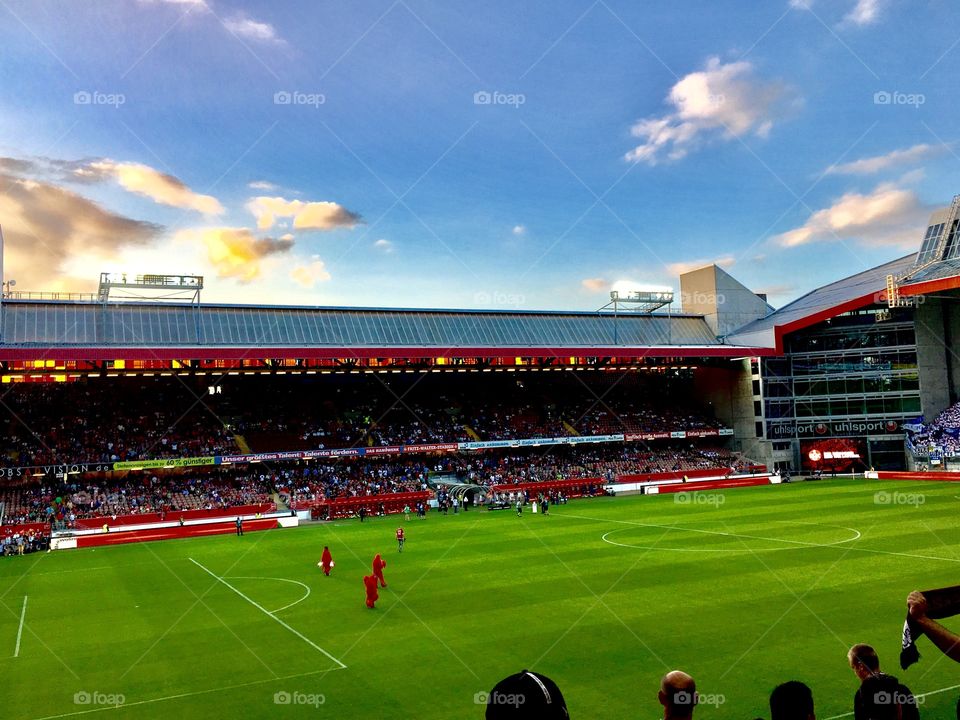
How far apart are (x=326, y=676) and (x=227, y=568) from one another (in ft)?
53.8

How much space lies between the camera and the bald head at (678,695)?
436 centimetres

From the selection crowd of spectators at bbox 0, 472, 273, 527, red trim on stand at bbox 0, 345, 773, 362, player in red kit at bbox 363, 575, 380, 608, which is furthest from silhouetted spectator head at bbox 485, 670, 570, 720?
red trim on stand at bbox 0, 345, 773, 362

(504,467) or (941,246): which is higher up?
(941,246)

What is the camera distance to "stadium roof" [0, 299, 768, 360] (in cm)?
5288

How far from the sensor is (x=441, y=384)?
68188 mm

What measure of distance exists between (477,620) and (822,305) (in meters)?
60.1

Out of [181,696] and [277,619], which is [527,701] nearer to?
[181,696]

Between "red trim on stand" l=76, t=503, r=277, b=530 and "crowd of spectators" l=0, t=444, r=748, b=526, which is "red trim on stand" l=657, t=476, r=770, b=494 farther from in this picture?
"red trim on stand" l=76, t=503, r=277, b=530

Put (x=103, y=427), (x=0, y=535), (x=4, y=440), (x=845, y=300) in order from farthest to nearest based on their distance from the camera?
(x=845, y=300) → (x=103, y=427) → (x=4, y=440) → (x=0, y=535)

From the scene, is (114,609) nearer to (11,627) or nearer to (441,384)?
(11,627)

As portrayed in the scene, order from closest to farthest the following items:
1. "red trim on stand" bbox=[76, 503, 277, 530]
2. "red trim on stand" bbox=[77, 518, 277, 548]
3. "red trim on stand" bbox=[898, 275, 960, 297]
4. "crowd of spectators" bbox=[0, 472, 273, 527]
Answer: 1. "red trim on stand" bbox=[77, 518, 277, 548]
2. "red trim on stand" bbox=[76, 503, 277, 530]
3. "crowd of spectators" bbox=[0, 472, 273, 527]
4. "red trim on stand" bbox=[898, 275, 960, 297]

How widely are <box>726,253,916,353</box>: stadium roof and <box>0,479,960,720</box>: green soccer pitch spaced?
101 ft

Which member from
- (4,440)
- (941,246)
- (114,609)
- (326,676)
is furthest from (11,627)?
(941,246)

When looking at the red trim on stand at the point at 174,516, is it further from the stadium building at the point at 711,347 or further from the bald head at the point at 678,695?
the bald head at the point at 678,695
